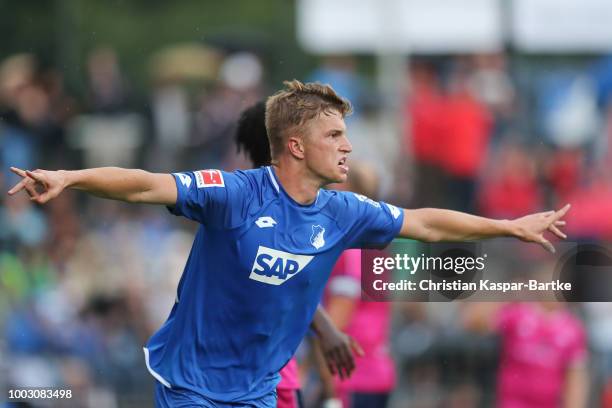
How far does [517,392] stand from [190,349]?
526cm

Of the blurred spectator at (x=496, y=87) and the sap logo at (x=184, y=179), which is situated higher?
the blurred spectator at (x=496, y=87)

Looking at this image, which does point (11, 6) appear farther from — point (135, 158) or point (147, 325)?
point (147, 325)

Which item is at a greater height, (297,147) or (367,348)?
(297,147)

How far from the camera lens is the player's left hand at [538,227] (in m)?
7.34

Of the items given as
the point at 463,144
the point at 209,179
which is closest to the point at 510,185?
the point at 463,144

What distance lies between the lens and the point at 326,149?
7227 millimetres

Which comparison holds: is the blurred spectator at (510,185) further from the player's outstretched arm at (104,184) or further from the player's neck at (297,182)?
the player's outstretched arm at (104,184)

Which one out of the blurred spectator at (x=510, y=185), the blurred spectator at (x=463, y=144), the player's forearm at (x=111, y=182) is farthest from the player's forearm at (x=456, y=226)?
the blurred spectator at (x=510, y=185)

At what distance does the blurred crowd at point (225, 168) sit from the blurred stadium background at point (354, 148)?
0.07ft

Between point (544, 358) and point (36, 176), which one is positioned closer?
point (36, 176)

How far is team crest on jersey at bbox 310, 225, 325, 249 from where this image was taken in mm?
7242

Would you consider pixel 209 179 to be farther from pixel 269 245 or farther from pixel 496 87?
pixel 496 87

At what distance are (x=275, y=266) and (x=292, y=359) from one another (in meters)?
1.34

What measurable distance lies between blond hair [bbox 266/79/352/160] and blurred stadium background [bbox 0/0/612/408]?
445 cm
